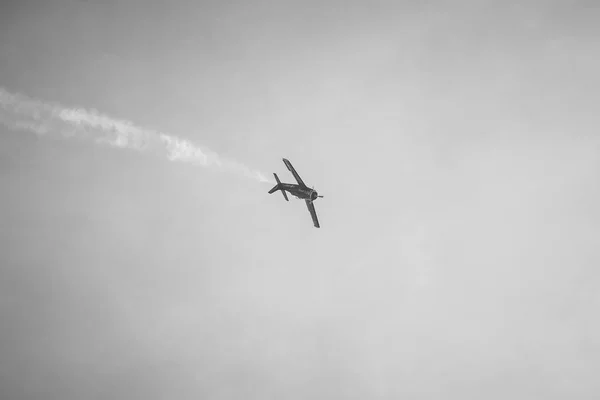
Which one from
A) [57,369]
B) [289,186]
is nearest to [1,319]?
[57,369]

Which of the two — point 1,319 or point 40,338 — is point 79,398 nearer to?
point 40,338

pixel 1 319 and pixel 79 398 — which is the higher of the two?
pixel 1 319

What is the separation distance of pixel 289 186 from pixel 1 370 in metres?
225

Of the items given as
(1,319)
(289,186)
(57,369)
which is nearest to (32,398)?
(57,369)

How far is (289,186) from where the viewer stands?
203 feet

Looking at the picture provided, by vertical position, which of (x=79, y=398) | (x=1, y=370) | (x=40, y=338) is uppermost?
(x=40, y=338)

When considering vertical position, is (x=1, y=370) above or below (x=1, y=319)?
below

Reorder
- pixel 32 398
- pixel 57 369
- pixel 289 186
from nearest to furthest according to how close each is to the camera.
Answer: pixel 289 186 → pixel 32 398 → pixel 57 369

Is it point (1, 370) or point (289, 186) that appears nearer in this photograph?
point (289, 186)

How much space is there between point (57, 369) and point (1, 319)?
44.3 metres

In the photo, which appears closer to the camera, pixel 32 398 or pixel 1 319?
pixel 32 398

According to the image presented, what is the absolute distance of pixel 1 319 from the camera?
197 metres

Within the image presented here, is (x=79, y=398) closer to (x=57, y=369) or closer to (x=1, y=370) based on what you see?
(x=57, y=369)

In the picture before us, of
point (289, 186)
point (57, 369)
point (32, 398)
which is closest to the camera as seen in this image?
point (289, 186)
